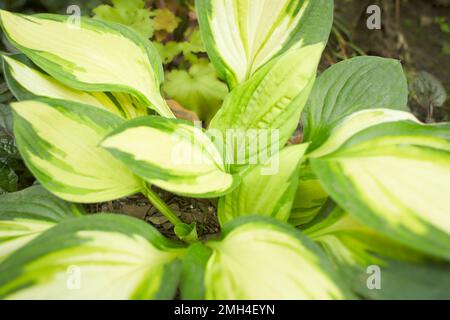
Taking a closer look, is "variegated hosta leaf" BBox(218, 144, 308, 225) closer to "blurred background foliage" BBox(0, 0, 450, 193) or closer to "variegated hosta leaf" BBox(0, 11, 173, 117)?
"variegated hosta leaf" BBox(0, 11, 173, 117)

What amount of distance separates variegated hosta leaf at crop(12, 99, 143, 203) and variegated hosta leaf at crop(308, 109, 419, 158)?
30 cm

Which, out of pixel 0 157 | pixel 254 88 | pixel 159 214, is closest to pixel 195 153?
pixel 254 88

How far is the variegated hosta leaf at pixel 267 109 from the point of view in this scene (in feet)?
2.57

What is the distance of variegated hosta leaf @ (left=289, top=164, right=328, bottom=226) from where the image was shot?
0.80m

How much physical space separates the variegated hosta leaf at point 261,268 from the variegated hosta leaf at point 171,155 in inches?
3.6

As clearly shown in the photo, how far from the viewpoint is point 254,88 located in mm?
833

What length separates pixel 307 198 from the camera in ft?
2.68

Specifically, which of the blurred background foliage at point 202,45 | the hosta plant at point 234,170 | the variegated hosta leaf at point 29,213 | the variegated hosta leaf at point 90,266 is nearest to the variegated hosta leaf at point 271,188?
the hosta plant at point 234,170

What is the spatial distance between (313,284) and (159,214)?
0.50 meters

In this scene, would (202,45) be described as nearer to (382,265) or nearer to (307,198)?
(307,198)

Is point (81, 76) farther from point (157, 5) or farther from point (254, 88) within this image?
point (157, 5)

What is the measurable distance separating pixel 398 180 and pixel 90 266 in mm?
403

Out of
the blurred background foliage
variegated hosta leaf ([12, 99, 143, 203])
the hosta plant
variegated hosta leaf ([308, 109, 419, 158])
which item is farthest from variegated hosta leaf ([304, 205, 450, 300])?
the blurred background foliage

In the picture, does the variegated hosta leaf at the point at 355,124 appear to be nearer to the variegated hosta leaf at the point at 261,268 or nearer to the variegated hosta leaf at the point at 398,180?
the variegated hosta leaf at the point at 398,180
